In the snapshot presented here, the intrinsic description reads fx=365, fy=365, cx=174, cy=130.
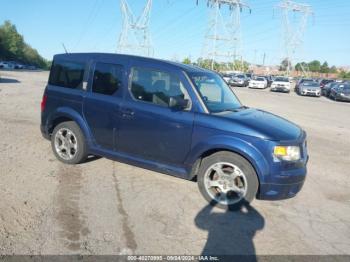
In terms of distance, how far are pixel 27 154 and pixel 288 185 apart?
15.7 ft

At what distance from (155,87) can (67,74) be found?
1.88 metres

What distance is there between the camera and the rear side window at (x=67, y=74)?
20.3ft

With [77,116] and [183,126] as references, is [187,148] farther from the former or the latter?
[77,116]

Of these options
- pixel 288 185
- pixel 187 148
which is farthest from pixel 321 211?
pixel 187 148

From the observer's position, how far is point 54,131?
21.4ft

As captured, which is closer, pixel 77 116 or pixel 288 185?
pixel 288 185

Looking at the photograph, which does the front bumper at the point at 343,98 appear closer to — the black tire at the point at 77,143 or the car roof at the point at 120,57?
the car roof at the point at 120,57

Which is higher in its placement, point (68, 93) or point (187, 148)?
point (68, 93)

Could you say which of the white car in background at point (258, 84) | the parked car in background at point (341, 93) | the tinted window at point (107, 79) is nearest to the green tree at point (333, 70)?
the white car in background at point (258, 84)

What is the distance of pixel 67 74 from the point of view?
6.37 meters

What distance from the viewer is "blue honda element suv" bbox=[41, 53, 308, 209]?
15.6ft

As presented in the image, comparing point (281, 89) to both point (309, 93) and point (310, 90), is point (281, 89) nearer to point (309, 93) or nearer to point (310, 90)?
point (309, 93)

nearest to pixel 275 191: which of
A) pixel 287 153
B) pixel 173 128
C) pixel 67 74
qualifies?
pixel 287 153

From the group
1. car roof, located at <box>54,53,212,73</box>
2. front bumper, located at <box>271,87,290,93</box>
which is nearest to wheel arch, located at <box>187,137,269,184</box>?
car roof, located at <box>54,53,212,73</box>
